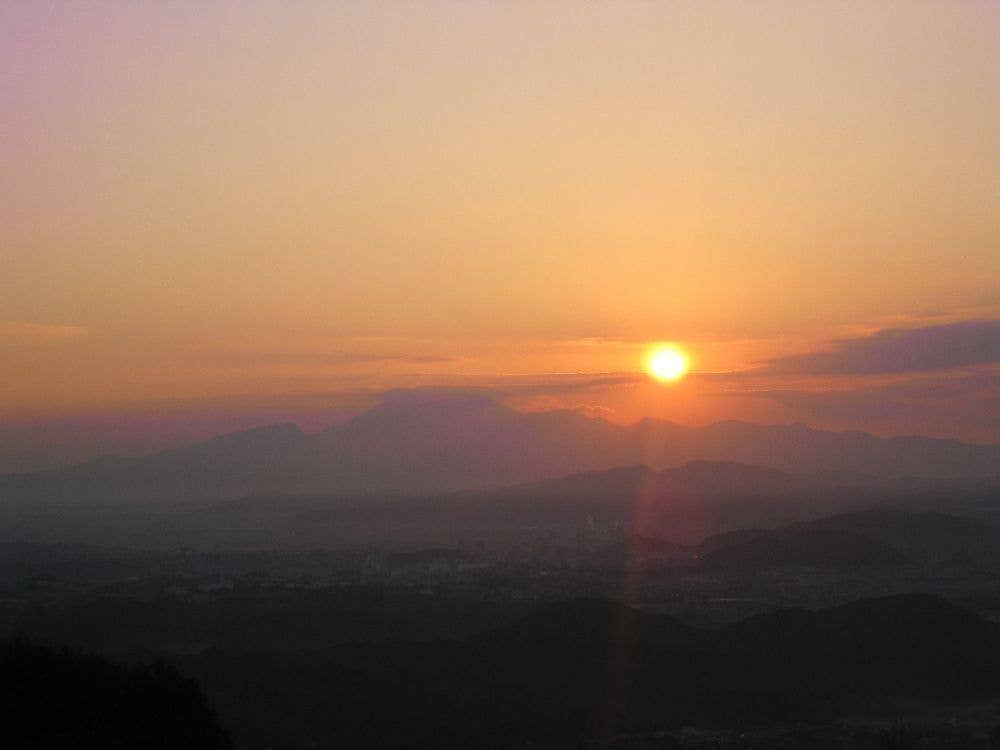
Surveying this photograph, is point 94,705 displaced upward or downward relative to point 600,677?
downward

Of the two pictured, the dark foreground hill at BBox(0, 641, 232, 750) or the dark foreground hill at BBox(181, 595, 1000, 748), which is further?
the dark foreground hill at BBox(181, 595, 1000, 748)

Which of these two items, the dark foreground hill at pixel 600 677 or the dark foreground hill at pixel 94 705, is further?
the dark foreground hill at pixel 600 677

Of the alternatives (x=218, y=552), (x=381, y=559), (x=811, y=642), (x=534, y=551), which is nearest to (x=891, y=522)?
(x=534, y=551)

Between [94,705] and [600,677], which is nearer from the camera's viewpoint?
[94,705]
